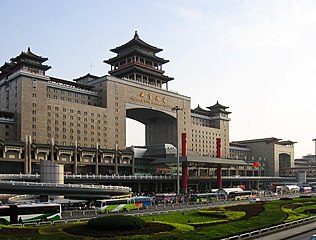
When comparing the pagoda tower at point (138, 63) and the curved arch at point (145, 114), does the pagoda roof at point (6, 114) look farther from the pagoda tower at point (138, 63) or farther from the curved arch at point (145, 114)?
the pagoda tower at point (138, 63)

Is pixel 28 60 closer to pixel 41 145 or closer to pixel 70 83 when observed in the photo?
pixel 70 83

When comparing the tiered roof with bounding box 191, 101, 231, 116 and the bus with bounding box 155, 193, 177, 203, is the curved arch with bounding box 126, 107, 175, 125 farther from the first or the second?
the bus with bounding box 155, 193, 177, 203

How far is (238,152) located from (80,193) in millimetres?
127859

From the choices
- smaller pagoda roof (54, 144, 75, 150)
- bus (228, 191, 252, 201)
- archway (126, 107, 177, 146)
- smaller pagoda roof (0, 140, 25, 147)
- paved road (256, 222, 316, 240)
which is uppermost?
archway (126, 107, 177, 146)

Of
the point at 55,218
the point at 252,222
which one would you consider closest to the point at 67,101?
the point at 55,218

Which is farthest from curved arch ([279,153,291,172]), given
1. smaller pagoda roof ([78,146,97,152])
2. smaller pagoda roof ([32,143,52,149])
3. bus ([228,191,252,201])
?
smaller pagoda roof ([32,143,52,149])

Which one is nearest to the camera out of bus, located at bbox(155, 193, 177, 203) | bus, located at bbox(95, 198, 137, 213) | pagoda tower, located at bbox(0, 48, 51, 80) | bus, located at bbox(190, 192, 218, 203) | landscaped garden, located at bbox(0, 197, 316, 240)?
landscaped garden, located at bbox(0, 197, 316, 240)

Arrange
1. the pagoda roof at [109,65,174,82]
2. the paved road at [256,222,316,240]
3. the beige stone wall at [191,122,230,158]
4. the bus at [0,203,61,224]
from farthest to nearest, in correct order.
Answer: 1. the beige stone wall at [191,122,230,158]
2. the pagoda roof at [109,65,174,82]
3. the bus at [0,203,61,224]
4. the paved road at [256,222,316,240]

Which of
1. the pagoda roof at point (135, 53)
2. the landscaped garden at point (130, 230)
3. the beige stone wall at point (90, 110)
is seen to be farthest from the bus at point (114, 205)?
the pagoda roof at point (135, 53)

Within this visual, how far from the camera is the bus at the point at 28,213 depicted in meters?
40.2

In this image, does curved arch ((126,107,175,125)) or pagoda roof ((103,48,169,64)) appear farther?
curved arch ((126,107,175,125))

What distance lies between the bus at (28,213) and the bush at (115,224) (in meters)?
13.0

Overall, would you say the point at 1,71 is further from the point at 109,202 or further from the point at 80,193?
the point at 109,202

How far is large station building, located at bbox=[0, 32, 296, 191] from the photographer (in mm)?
97125
